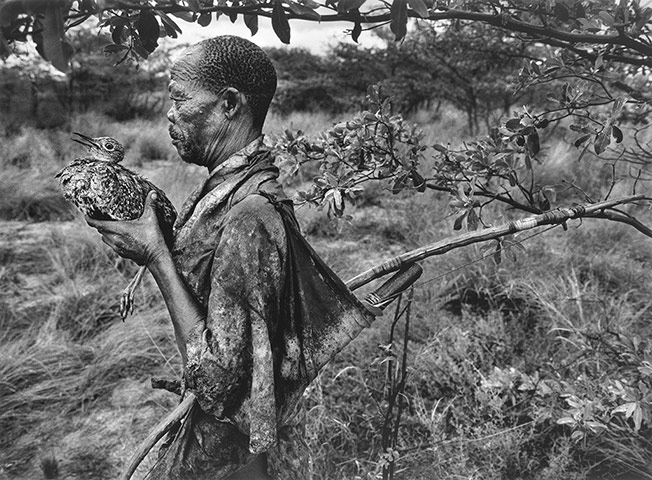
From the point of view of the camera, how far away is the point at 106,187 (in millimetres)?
953

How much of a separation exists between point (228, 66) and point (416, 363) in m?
2.20

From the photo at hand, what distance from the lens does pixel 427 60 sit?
297 inches

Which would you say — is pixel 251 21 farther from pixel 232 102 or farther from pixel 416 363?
pixel 416 363

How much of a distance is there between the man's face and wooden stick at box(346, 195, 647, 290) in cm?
41

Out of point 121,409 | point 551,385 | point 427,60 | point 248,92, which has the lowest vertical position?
point 121,409

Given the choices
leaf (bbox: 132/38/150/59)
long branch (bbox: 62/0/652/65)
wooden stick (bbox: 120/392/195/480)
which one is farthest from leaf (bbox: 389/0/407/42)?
wooden stick (bbox: 120/392/195/480)

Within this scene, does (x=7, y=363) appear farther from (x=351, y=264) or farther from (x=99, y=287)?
(x=351, y=264)

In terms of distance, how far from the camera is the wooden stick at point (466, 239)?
1.20 metres

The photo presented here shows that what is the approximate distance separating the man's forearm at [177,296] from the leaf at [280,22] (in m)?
0.49

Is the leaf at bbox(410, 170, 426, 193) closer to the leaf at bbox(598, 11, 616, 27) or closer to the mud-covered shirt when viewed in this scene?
the leaf at bbox(598, 11, 616, 27)

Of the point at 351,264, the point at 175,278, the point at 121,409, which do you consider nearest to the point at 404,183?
the point at 175,278

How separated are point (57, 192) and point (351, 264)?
3.09m

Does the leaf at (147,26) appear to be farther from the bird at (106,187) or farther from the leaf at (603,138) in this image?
the leaf at (603,138)

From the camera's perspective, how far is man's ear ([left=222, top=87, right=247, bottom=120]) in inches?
39.6
